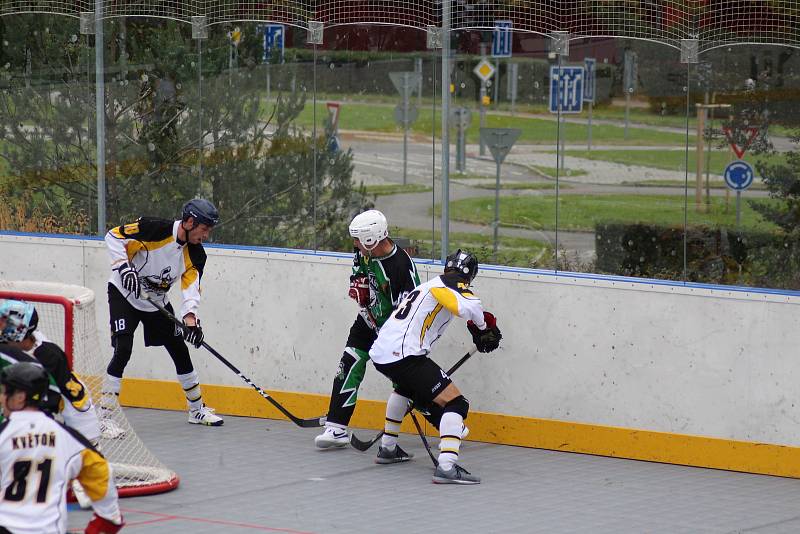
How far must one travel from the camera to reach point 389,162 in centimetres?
890

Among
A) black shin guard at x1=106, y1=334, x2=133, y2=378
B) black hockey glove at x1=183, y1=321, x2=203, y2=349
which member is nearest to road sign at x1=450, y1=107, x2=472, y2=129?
black hockey glove at x1=183, y1=321, x2=203, y2=349

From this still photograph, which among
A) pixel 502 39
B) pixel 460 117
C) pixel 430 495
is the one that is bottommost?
pixel 430 495

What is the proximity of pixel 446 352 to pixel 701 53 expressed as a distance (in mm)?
2232

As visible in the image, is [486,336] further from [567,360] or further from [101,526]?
[101,526]

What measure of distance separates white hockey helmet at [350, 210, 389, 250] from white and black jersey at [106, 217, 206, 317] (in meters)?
1.08

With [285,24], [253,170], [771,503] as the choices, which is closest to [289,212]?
[253,170]

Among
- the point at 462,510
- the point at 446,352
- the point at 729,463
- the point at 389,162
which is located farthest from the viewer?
the point at 389,162

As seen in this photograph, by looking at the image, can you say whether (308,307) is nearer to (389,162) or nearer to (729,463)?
(389,162)

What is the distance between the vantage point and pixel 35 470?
4.51 meters

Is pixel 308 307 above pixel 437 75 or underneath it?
underneath

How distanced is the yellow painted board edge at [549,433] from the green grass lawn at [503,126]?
1.70 m

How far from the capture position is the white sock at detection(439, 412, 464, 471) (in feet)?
23.3

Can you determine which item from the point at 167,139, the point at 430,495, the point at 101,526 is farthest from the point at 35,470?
the point at 167,139

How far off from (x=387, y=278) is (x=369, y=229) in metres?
0.31
